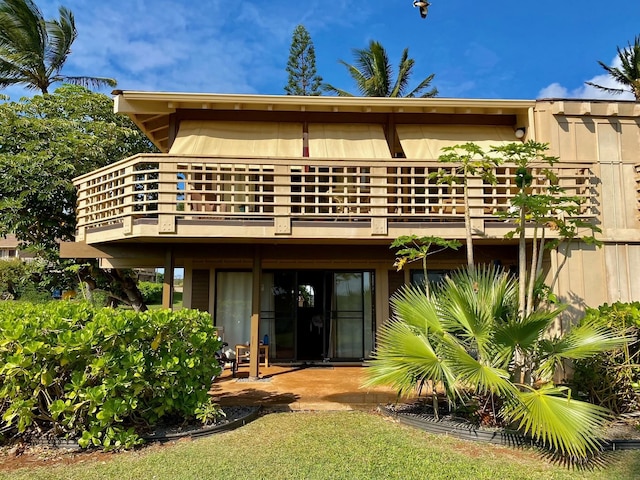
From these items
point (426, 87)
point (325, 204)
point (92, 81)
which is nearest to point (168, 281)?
point (325, 204)

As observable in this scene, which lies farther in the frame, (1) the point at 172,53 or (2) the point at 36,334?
(1) the point at 172,53

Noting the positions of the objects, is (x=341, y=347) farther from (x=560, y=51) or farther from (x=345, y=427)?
(x=560, y=51)

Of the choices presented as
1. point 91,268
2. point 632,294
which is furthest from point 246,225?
point 91,268

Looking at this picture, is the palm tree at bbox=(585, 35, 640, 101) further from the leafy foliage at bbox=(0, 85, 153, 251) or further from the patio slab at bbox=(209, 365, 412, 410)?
the leafy foliage at bbox=(0, 85, 153, 251)

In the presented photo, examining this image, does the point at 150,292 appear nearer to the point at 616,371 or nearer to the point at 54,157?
the point at 54,157

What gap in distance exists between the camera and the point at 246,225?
7.79 metres

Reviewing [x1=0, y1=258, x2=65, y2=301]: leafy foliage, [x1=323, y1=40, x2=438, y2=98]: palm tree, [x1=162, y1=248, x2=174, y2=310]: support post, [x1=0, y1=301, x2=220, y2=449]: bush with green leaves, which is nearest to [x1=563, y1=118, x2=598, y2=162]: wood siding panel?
[x1=0, y1=301, x2=220, y2=449]: bush with green leaves

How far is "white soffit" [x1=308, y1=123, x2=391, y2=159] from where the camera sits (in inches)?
370

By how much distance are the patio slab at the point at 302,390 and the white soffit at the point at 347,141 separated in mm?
4361

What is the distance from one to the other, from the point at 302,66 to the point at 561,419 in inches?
1033

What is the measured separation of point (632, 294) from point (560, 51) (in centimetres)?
1620

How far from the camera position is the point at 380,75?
77.5ft

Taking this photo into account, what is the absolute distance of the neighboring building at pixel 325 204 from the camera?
7.86m

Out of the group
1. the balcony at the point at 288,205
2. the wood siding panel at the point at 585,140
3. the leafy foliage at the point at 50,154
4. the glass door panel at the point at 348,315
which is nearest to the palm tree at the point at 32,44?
the leafy foliage at the point at 50,154
